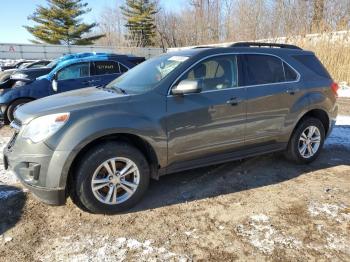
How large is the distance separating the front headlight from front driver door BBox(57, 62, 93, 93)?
5.00 metres

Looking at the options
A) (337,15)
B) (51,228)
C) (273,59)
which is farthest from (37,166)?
(337,15)

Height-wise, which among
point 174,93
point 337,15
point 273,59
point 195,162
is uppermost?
point 337,15

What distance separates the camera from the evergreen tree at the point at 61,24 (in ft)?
154

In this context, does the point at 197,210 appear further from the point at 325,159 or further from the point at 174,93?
the point at 325,159

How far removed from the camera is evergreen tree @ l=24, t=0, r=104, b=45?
154 feet

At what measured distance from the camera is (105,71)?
893cm

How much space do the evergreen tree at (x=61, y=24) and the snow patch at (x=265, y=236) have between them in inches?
1898

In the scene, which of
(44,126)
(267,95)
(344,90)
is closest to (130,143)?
(44,126)

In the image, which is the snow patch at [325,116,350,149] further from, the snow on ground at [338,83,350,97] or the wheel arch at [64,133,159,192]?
the snow on ground at [338,83,350,97]

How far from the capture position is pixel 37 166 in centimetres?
344

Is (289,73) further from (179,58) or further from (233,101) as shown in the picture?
(179,58)

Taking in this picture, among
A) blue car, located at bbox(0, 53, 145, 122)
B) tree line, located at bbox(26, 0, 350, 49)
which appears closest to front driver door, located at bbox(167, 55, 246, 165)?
blue car, located at bbox(0, 53, 145, 122)

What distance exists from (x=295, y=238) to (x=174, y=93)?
197 cm

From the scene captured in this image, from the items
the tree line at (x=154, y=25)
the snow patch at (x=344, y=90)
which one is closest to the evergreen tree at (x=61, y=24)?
the tree line at (x=154, y=25)
